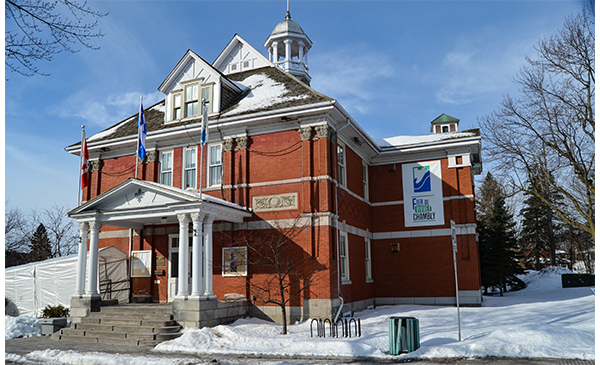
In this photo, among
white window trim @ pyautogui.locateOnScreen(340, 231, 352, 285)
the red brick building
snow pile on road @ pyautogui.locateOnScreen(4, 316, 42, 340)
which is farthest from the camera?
white window trim @ pyautogui.locateOnScreen(340, 231, 352, 285)

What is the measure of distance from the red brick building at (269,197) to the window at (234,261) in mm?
44

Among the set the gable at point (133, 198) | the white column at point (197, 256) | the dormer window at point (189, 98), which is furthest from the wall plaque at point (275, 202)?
the dormer window at point (189, 98)

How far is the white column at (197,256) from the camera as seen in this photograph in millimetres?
15695

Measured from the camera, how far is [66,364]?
38.4ft

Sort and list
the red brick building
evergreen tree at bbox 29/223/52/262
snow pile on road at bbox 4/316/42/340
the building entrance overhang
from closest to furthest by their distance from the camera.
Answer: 1. the building entrance overhang
2. snow pile on road at bbox 4/316/42/340
3. the red brick building
4. evergreen tree at bbox 29/223/52/262

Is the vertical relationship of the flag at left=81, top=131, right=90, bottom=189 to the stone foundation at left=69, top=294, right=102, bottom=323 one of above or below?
above

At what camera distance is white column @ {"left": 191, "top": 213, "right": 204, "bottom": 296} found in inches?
618

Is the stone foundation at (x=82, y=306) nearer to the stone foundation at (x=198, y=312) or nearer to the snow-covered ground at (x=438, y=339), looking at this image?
the stone foundation at (x=198, y=312)

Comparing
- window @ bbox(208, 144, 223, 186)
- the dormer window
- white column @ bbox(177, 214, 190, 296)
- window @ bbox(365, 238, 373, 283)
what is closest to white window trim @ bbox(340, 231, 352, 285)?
window @ bbox(365, 238, 373, 283)

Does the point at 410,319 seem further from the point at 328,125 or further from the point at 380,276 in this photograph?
the point at 380,276

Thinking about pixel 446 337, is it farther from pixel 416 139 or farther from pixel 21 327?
pixel 21 327

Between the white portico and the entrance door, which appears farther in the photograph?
the entrance door

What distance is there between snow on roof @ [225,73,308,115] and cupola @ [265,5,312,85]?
611 cm

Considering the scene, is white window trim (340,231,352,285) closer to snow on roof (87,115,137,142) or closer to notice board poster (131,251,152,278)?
notice board poster (131,251,152,278)
